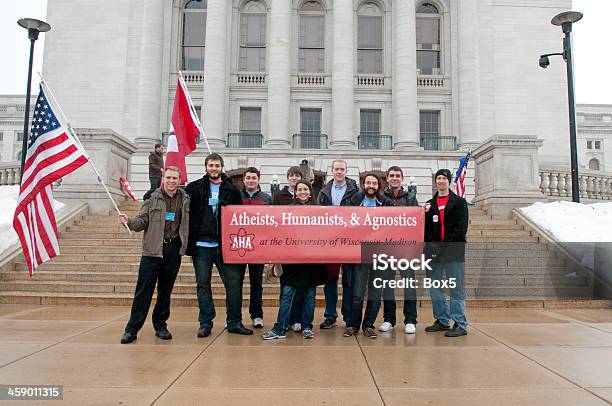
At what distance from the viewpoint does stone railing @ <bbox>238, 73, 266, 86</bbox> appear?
2888 cm

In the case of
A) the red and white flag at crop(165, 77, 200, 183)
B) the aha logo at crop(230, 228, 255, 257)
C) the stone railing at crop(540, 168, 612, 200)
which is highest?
the stone railing at crop(540, 168, 612, 200)

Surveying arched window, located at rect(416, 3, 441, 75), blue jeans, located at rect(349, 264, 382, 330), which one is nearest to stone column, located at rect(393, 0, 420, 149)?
arched window, located at rect(416, 3, 441, 75)

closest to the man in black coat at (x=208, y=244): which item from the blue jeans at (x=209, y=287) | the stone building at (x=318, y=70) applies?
the blue jeans at (x=209, y=287)

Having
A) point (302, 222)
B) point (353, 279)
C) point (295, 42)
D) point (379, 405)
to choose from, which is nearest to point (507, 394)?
point (379, 405)

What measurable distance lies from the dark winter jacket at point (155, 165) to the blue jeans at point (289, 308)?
27.6 ft

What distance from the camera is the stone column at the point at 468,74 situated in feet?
91.2

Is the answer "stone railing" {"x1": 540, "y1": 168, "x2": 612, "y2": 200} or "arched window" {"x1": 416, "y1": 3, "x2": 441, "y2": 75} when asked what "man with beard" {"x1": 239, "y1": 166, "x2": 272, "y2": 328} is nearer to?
"stone railing" {"x1": 540, "y1": 168, "x2": 612, "y2": 200}

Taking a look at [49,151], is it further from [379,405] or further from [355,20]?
[355,20]

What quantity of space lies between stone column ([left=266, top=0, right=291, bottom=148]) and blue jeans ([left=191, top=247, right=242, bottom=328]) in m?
20.7

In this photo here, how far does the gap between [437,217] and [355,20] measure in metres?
25.7

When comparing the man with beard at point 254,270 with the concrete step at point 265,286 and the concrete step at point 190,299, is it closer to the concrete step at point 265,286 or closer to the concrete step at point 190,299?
the concrete step at point 190,299

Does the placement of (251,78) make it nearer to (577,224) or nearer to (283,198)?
(577,224)

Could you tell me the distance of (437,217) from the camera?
21.6ft

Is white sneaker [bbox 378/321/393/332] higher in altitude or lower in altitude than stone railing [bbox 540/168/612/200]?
lower
